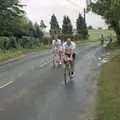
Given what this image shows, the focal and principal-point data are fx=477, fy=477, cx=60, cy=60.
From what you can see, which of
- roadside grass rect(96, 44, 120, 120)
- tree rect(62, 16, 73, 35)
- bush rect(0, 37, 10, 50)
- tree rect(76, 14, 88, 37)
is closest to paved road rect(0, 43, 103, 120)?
roadside grass rect(96, 44, 120, 120)

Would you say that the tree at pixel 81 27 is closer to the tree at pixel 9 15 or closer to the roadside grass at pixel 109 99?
the tree at pixel 9 15

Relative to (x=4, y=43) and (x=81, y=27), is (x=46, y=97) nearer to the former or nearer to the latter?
(x=4, y=43)

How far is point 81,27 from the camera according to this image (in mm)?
117562

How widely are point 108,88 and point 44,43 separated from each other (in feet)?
202

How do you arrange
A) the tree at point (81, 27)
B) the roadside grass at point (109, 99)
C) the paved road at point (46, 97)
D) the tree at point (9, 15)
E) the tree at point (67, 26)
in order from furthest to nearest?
1. the tree at point (81, 27)
2. the tree at point (67, 26)
3. the tree at point (9, 15)
4. the paved road at point (46, 97)
5. the roadside grass at point (109, 99)

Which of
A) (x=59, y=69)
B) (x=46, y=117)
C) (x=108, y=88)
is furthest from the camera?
(x=59, y=69)

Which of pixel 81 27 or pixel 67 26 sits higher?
pixel 67 26

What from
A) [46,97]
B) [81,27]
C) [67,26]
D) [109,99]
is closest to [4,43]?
[46,97]

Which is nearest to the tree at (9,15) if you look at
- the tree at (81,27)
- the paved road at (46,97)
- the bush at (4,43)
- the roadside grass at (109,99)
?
the bush at (4,43)

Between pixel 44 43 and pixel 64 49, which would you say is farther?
pixel 44 43

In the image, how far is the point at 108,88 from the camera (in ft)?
54.7

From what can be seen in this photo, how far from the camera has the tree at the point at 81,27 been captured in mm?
115875

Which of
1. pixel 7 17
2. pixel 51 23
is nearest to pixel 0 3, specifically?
pixel 7 17

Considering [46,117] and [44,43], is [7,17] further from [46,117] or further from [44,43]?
[46,117]
